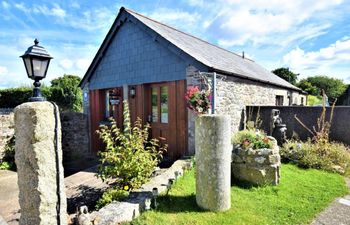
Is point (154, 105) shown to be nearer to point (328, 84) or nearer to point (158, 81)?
point (158, 81)

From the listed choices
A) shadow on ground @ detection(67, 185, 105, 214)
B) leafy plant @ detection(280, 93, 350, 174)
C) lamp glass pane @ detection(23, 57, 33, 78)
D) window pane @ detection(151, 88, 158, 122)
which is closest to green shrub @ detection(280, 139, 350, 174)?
leafy plant @ detection(280, 93, 350, 174)

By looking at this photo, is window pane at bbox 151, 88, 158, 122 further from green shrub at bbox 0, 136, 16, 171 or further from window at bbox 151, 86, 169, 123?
green shrub at bbox 0, 136, 16, 171

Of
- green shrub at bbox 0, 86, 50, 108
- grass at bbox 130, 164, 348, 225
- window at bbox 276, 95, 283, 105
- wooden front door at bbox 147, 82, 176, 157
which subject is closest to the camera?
grass at bbox 130, 164, 348, 225

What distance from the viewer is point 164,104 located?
7656 mm

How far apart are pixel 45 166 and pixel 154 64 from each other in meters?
6.00

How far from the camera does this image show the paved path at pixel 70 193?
4.25 m

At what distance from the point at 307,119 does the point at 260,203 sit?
5.80m

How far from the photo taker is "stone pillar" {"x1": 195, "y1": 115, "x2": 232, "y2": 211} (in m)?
3.51

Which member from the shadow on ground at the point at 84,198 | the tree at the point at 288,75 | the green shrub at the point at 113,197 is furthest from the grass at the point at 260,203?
the tree at the point at 288,75

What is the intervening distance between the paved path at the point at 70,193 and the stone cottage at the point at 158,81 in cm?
280

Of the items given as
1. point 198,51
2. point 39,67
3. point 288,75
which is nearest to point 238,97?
point 198,51

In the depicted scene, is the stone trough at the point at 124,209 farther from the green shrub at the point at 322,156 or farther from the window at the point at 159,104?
the green shrub at the point at 322,156

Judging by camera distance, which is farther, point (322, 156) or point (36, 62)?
point (322, 156)

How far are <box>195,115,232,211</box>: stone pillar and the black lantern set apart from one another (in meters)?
2.57
